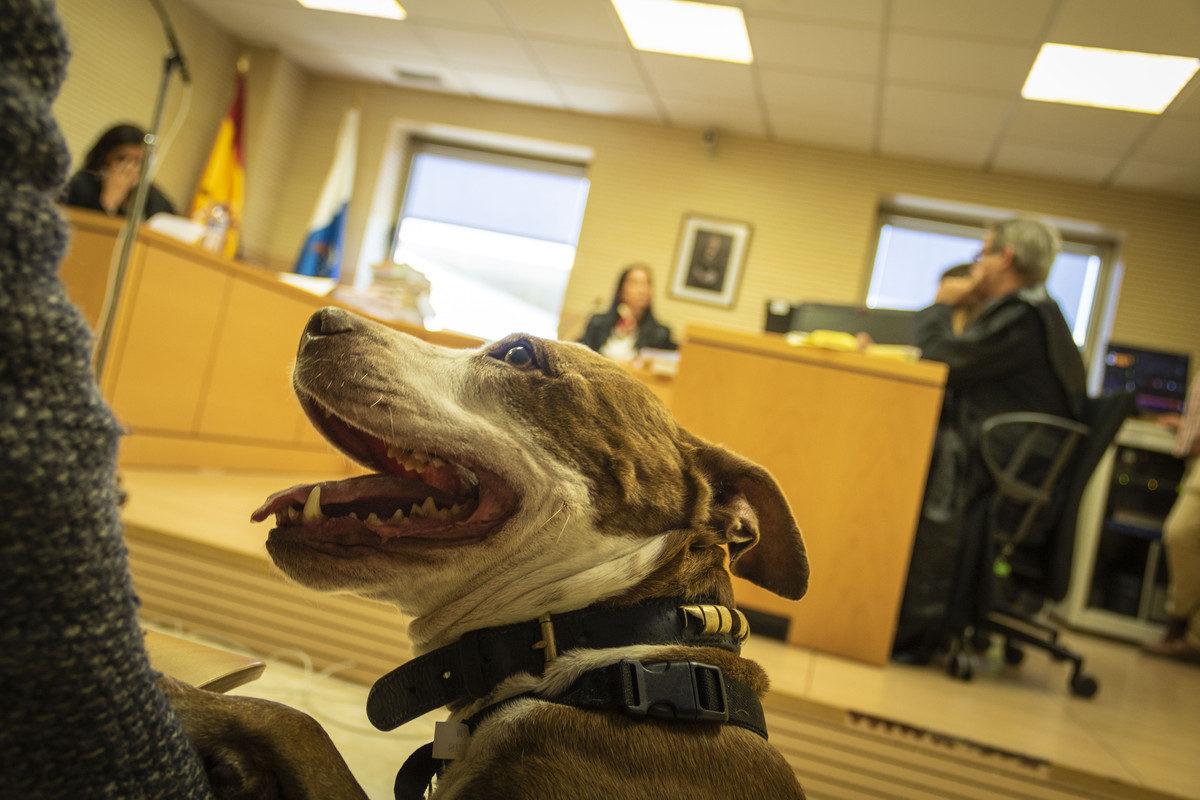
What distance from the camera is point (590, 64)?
605 cm

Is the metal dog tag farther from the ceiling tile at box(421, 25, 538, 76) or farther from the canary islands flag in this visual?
the canary islands flag

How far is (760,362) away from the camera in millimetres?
2701

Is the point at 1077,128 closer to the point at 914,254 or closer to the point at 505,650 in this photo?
the point at 914,254

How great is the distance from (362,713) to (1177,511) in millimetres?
4756

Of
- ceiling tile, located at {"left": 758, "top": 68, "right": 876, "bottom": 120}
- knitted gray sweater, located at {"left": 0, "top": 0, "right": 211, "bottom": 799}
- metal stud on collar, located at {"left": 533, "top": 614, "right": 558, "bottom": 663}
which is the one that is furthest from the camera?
ceiling tile, located at {"left": 758, "top": 68, "right": 876, "bottom": 120}

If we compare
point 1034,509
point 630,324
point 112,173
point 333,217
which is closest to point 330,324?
point 1034,509

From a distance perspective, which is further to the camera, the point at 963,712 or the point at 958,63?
the point at 958,63

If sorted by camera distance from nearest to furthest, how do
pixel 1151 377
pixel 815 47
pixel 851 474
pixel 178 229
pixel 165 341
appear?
1. pixel 851 474
2. pixel 165 341
3. pixel 178 229
4. pixel 815 47
5. pixel 1151 377

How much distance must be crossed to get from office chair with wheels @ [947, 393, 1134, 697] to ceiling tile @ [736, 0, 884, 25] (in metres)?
2.70

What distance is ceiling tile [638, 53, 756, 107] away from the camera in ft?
18.7

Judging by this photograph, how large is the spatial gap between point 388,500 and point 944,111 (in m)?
5.78

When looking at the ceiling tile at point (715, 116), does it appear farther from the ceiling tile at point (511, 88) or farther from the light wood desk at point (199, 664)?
the light wood desk at point (199, 664)

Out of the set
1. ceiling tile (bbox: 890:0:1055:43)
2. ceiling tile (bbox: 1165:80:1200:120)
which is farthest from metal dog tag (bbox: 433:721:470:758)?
ceiling tile (bbox: 1165:80:1200:120)

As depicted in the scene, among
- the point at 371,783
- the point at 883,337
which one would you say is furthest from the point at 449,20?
the point at 371,783
